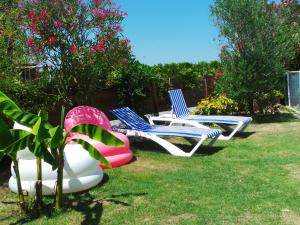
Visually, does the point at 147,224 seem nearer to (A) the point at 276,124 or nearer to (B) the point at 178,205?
(B) the point at 178,205

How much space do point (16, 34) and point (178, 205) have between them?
531cm

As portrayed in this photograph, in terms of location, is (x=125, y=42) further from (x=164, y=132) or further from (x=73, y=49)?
(x=164, y=132)

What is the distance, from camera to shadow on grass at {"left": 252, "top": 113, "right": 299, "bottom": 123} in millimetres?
15384

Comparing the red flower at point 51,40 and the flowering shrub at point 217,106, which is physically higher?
the red flower at point 51,40

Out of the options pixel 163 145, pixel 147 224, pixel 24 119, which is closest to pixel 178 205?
pixel 147 224

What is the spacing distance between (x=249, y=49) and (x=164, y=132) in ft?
21.5

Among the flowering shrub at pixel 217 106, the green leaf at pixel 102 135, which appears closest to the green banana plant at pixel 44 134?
the green leaf at pixel 102 135

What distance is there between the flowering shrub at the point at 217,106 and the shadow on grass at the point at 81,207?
8.69 meters

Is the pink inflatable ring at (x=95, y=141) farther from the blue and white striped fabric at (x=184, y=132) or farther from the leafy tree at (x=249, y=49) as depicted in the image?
the leafy tree at (x=249, y=49)

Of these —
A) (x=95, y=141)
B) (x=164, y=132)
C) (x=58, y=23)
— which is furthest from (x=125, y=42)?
(x=95, y=141)

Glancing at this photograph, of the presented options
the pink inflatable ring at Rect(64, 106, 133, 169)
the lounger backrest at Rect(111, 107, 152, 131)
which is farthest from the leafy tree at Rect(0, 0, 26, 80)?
the lounger backrest at Rect(111, 107, 152, 131)

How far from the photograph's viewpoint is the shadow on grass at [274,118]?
1538 centimetres

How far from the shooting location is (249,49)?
15523mm

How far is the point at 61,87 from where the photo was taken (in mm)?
11109
